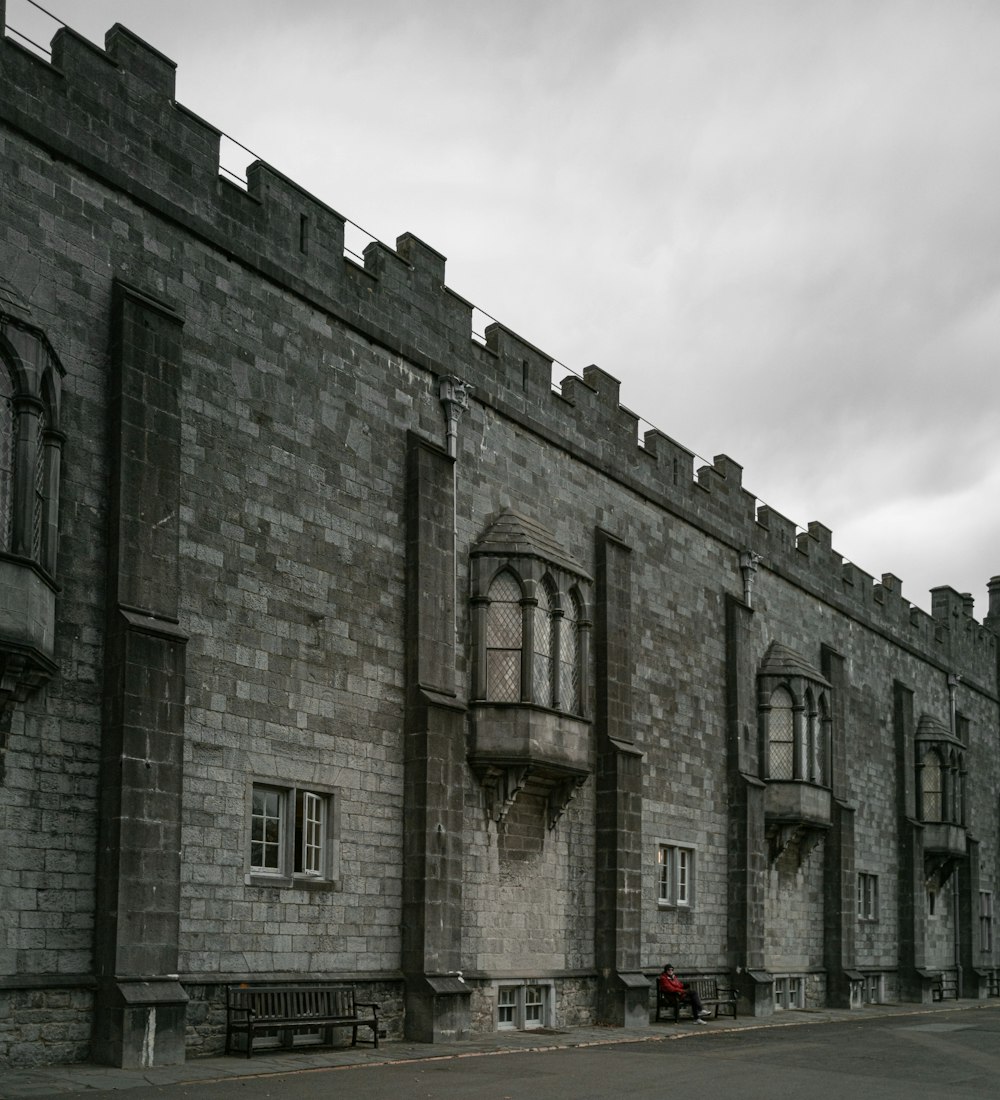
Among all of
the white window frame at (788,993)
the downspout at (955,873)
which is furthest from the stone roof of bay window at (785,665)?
the downspout at (955,873)

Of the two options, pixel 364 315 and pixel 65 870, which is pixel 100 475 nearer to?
pixel 65 870

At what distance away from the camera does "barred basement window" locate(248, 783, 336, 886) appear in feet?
59.7

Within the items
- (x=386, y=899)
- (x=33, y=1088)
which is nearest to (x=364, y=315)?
(x=386, y=899)

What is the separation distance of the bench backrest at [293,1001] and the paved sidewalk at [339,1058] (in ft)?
1.55

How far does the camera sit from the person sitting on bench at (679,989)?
85.3ft

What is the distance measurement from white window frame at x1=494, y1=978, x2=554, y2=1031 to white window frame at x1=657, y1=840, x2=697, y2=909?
4537mm

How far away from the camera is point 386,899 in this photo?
→ 65.9ft

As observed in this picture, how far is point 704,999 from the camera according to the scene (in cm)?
2792

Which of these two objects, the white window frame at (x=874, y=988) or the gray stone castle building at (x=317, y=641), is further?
the white window frame at (x=874, y=988)

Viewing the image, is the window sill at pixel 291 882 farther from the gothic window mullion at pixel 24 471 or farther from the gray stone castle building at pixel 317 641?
the gothic window mullion at pixel 24 471

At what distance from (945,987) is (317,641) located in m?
29.9

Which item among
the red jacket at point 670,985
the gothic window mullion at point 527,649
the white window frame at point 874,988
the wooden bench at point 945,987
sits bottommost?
the wooden bench at point 945,987

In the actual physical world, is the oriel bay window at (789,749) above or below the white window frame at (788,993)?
above

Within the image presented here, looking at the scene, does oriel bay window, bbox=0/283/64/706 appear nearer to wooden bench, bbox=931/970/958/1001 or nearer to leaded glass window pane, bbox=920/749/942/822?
leaded glass window pane, bbox=920/749/942/822
